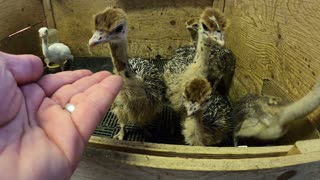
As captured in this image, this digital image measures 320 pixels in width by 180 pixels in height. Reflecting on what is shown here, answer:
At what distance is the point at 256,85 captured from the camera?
1721 millimetres

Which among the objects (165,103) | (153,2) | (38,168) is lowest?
(165,103)

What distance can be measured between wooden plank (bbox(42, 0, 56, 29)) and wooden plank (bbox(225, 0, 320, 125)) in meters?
1.27

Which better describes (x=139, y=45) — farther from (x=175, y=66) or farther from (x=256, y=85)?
(x=256, y=85)

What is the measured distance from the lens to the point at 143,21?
2.25m

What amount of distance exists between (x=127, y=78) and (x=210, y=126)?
47 centimetres

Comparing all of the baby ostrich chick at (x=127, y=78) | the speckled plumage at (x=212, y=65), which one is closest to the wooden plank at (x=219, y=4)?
the speckled plumage at (x=212, y=65)

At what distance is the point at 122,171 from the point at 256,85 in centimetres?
109

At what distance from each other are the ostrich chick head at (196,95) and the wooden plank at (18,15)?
1.31 metres

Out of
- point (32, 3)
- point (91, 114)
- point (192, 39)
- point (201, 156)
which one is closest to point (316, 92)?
point (201, 156)

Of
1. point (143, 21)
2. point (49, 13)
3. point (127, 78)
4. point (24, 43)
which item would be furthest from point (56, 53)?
point (127, 78)

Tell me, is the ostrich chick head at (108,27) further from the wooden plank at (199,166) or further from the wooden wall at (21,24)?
the wooden wall at (21,24)

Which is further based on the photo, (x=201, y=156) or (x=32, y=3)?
(x=32, y=3)

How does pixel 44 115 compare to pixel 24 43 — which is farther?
pixel 24 43

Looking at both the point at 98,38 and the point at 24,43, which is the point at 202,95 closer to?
the point at 98,38
